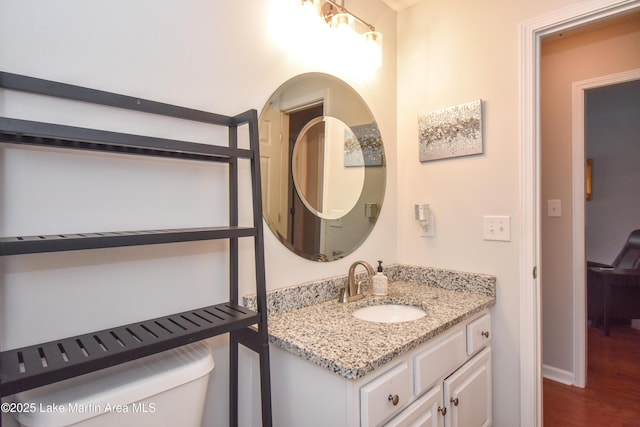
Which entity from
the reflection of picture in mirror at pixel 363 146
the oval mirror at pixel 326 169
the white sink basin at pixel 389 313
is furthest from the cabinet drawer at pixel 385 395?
the reflection of picture in mirror at pixel 363 146

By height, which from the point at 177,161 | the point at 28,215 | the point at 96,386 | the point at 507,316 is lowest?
the point at 507,316

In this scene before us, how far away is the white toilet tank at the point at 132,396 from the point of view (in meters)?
Result: 0.70

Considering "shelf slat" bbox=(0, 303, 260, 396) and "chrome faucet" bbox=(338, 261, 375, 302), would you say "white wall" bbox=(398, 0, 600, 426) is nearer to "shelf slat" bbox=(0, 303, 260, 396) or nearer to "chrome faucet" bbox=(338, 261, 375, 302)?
"chrome faucet" bbox=(338, 261, 375, 302)

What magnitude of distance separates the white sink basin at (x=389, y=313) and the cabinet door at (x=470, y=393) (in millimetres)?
273

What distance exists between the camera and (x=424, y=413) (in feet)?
3.76

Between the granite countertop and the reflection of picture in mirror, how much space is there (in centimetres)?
60

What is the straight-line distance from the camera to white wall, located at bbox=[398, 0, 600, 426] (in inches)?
61.2

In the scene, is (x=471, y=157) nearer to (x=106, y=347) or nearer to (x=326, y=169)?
(x=326, y=169)

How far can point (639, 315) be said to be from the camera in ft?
10.3

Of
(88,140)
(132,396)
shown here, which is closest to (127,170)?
(88,140)

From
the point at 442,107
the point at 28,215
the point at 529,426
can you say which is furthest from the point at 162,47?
the point at 529,426

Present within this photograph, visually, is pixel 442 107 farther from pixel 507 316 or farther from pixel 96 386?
pixel 96 386

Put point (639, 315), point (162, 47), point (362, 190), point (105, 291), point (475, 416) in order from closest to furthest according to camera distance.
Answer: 1. point (105, 291)
2. point (162, 47)
3. point (475, 416)
4. point (362, 190)
5. point (639, 315)

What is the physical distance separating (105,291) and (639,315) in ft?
14.0
